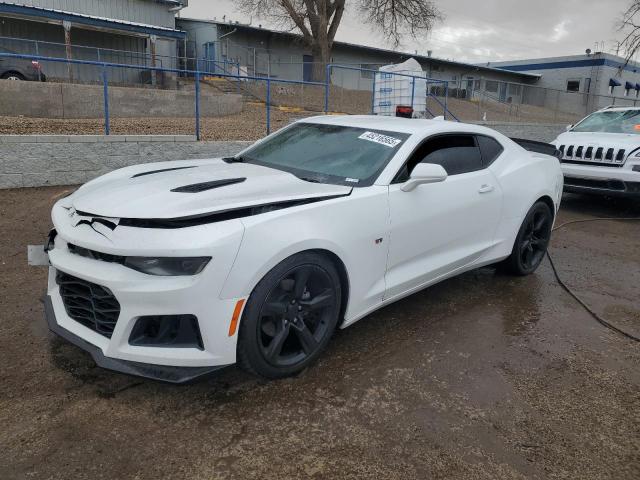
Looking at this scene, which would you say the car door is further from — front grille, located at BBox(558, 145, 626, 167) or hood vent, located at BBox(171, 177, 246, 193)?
front grille, located at BBox(558, 145, 626, 167)

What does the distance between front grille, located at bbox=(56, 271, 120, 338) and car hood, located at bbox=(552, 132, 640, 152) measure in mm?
7746

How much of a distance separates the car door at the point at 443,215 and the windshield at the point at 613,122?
5.49 meters

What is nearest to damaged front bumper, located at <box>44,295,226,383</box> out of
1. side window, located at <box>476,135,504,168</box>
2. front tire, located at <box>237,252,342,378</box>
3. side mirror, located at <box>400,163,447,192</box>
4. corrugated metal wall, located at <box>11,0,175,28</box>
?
front tire, located at <box>237,252,342,378</box>

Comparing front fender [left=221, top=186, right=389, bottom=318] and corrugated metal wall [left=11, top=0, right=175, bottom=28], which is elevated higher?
corrugated metal wall [left=11, top=0, right=175, bottom=28]

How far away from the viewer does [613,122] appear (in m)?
8.86

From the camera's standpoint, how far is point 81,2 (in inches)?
886

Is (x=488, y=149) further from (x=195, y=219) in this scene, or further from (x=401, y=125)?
(x=195, y=219)

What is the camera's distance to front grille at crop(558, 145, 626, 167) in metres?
7.62

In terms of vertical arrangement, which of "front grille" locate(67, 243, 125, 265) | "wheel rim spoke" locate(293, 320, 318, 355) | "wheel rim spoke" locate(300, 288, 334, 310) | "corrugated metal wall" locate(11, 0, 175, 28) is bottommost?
"wheel rim spoke" locate(293, 320, 318, 355)

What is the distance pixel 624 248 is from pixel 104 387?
5937 mm

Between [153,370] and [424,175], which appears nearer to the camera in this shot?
[153,370]

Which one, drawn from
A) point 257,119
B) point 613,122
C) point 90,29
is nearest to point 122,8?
point 90,29

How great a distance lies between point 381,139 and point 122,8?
24594mm

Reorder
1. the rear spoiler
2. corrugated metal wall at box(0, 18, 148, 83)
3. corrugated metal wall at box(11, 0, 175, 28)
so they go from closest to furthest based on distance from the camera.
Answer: the rear spoiler, corrugated metal wall at box(0, 18, 148, 83), corrugated metal wall at box(11, 0, 175, 28)
